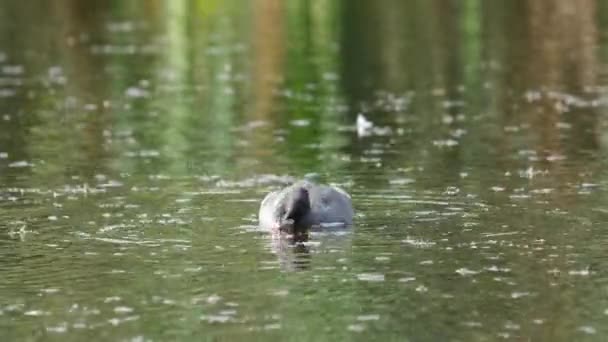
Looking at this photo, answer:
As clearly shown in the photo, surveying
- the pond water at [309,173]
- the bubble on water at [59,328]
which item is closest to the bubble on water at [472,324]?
the pond water at [309,173]

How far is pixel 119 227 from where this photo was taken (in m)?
17.4

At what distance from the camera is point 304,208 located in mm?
17391

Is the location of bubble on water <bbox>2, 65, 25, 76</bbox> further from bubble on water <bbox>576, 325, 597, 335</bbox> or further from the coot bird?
bubble on water <bbox>576, 325, 597, 335</bbox>

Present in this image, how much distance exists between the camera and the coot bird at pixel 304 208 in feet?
56.5

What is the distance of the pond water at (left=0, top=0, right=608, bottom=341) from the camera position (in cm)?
1375

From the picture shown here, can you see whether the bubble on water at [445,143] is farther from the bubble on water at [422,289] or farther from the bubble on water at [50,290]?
the bubble on water at [50,290]

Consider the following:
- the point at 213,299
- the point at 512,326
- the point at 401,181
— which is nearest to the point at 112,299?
the point at 213,299

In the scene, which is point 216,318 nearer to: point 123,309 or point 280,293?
point 123,309

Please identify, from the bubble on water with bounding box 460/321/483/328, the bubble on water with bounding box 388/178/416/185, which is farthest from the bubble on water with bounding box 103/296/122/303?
the bubble on water with bounding box 388/178/416/185

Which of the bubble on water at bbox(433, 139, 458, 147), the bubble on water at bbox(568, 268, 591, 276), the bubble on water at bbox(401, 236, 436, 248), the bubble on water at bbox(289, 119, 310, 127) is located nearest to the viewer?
the bubble on water at bbox(568, 268, 591, 276)

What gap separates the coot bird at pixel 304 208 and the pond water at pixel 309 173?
256mm

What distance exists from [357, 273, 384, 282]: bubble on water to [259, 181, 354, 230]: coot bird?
2298mm

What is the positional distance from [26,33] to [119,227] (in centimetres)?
2591

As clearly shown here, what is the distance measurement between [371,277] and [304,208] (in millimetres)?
2652
